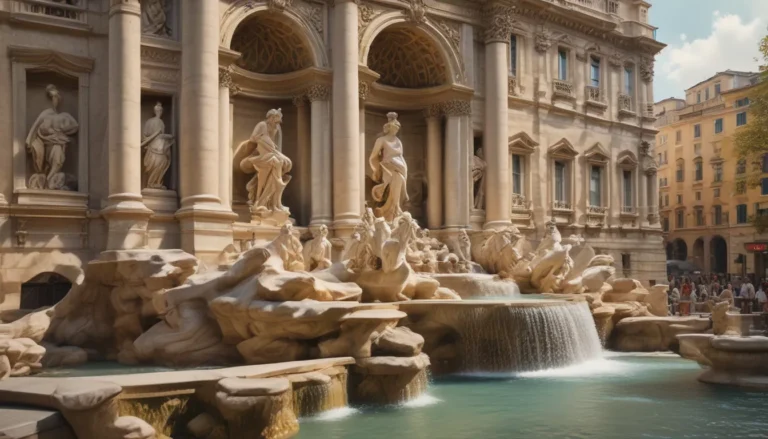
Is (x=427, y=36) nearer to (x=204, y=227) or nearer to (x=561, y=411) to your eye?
(x=204, y=227)

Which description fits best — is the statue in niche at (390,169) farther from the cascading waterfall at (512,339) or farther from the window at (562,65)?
the window at (562,65)

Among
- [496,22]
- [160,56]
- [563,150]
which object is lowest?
[563,150]

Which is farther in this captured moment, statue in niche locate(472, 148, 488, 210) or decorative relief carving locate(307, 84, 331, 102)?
statue in niche locate(472, 148, 488, 210)

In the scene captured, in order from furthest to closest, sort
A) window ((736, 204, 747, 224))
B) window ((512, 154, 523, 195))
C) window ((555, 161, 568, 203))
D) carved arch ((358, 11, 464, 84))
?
1. window ((736, 204, 747, 224))
2. window ((555, 161, 568, 203))
3. window ((512, 154, 523, 195))
4. carved arch ((358, 11, 464, 84))

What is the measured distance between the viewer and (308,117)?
22641 millimetres

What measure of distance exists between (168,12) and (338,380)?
11.6m

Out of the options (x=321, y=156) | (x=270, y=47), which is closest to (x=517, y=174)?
(x=321, y=156)

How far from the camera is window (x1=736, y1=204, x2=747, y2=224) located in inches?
2141

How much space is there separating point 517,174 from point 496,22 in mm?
5718

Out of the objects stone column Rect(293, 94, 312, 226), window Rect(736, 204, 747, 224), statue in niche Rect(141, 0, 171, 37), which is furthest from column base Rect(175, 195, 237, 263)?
window Rect(736, 204, 747, 224)

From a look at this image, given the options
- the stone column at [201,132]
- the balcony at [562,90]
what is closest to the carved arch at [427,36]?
the stone column at [201,132]

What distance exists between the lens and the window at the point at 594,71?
3125 cm

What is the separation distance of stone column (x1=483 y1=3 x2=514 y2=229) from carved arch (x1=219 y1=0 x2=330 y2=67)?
6734mm

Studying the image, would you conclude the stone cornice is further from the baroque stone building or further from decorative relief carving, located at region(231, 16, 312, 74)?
decorative relief carving, located at region(231, 16, 312, 74)
